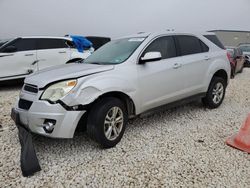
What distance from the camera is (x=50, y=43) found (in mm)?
7961

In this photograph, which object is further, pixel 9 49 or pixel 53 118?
pixel 9 49

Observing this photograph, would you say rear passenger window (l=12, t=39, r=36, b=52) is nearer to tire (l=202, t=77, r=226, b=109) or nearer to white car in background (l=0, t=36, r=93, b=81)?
white car in background (l=0, t=36, r=93, b=81)

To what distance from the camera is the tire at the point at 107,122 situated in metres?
3.04

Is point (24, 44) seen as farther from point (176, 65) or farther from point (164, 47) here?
point (176, 65)

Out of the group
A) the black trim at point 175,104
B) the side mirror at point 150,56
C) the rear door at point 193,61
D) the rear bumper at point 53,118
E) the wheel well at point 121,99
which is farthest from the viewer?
the rear door at point 193,61

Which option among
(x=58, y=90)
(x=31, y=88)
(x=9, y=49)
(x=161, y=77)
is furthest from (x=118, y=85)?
(x=9, y=49)

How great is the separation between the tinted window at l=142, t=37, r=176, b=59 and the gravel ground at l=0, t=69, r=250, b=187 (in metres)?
1.28

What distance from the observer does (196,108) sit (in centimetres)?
524

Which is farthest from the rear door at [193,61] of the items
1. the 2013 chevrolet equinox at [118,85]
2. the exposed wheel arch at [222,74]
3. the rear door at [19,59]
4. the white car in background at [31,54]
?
the rear door at [19,59]

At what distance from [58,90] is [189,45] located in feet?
9.33

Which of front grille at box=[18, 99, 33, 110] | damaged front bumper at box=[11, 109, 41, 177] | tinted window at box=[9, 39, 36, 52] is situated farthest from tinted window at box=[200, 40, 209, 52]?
tinted window at box=[9, 39, 36, 52]

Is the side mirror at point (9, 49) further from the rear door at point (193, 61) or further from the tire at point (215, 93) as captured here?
the tire at point (215, 93)

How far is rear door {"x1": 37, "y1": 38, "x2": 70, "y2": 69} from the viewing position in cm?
763

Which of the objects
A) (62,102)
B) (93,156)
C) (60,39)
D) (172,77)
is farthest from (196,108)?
(60,39)
